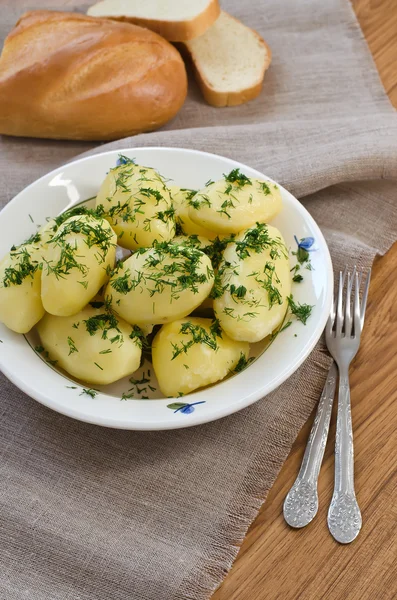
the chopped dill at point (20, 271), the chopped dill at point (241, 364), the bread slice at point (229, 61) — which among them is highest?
the chopped dill at point (20, 271)

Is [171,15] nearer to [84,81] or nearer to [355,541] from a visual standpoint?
[84,81]

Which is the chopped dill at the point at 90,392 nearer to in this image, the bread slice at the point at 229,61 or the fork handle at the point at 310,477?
the fork handle at the point at 310,477

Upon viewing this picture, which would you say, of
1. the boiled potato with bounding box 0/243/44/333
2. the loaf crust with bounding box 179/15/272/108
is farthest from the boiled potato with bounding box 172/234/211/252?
the loaf crust with bounding box 179/15/272/108

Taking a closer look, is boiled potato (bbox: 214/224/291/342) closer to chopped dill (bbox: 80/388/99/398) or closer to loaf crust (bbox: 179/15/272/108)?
chopped dill (bbox: 80/388/99/398)

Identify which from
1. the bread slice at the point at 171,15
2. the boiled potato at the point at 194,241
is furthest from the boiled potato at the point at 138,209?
the bread slice at the point at 171,15

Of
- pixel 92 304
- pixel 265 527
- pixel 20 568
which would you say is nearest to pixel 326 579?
pixel 265 527

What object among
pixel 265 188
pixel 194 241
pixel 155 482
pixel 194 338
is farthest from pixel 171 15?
pixel 155 482
